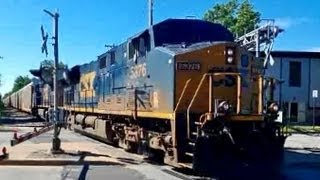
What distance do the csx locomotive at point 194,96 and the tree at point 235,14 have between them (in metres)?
48.9

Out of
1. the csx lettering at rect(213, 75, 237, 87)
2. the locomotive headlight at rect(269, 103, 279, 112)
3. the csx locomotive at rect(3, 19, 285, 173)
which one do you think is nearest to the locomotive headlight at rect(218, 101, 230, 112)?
the csx locomotive at rect(3, 19, 285, 173)

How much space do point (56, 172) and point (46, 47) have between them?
16.9 feet

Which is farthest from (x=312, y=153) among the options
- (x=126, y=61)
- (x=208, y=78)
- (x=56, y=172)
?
(x=56, y=172)

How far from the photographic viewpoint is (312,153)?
20609mm

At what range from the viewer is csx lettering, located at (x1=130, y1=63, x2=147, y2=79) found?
1503cm

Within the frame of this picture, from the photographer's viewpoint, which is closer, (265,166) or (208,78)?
(265,166)

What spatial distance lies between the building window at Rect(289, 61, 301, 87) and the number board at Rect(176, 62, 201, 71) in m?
38.1

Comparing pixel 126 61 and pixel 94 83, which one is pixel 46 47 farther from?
pixel 94 83

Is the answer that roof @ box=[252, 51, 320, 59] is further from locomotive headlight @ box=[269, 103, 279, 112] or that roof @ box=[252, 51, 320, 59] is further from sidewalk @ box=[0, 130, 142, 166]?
locomotive headlight @ box=[269, 103, 279, 112]

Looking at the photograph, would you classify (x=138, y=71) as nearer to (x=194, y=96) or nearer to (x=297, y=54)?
(x=194, y=96)

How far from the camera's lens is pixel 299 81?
49812 mm

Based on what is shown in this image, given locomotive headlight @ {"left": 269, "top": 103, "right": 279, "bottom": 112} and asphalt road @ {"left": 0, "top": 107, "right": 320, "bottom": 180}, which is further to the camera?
locomotive headlight @ {"left": 269, "top": 103, "right": 279, "bottom": 112}

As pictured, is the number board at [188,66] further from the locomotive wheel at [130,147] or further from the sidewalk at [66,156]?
the locomotive wheel at [130,147]

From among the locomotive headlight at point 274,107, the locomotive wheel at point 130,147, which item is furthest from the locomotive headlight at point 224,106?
the locomotive wheel at point 130,147
